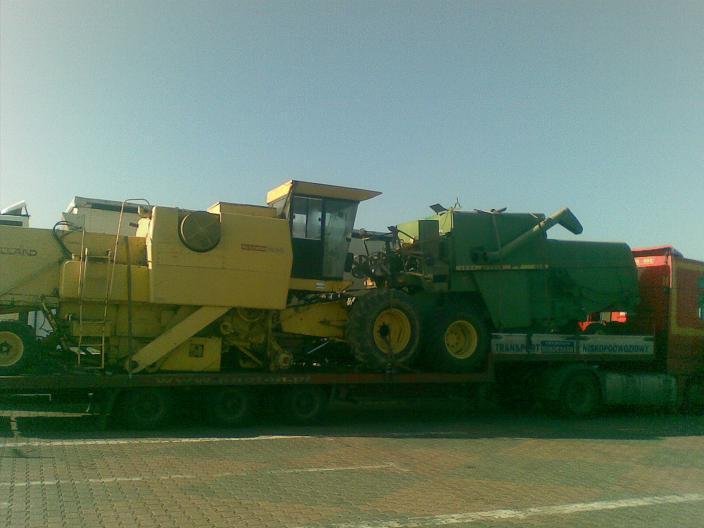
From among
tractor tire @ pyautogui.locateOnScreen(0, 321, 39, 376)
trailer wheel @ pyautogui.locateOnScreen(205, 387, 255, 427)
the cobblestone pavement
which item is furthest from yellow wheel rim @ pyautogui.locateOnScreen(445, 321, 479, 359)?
tractor tire @ pyautogui.locateOnScreen(0, 321, 39, 376)

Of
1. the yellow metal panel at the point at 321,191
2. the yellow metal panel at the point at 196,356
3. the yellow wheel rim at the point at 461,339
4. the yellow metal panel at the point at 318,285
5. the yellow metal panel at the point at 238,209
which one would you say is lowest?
the yellow metal panel at the point at 196,356

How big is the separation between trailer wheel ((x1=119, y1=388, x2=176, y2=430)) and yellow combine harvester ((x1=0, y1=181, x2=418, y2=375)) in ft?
1.47

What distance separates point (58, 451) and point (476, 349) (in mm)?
8024

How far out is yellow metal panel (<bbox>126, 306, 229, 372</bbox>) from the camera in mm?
11703

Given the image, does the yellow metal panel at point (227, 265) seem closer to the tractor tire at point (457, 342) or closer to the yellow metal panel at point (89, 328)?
the yellow metal panel at point (89, 328)

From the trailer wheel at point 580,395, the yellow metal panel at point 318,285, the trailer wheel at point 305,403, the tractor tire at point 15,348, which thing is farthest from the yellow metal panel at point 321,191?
the trailer wheel at point 580,395

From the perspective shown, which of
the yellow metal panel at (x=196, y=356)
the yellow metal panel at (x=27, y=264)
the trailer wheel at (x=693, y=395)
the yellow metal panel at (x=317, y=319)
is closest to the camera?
the yellow metal panel at (x=27, y=264)

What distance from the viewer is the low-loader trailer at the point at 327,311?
457 inches

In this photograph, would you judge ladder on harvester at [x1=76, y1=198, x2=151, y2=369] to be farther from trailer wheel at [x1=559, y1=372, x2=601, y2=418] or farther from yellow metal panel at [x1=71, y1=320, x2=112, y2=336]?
trailer wheel at [x1=559, y1=372, x2=601, y2=418]

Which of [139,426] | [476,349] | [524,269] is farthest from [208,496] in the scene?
[524,269]

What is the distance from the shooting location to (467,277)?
14.6 meters

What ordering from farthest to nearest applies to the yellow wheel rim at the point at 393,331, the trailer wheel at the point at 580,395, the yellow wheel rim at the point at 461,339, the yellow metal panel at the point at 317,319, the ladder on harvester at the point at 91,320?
the trailer wheel at the point at 580,395 → the yellow wheel rim at the point at 461,339 → the yellow wheel rim at the point at 393,331 → the yellow metal panel at the point at 317,319 → the ladder on harvester at the point at 91,320

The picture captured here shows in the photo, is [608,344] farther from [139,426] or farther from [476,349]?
[139,426]

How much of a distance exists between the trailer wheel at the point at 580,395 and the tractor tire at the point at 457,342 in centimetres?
221
